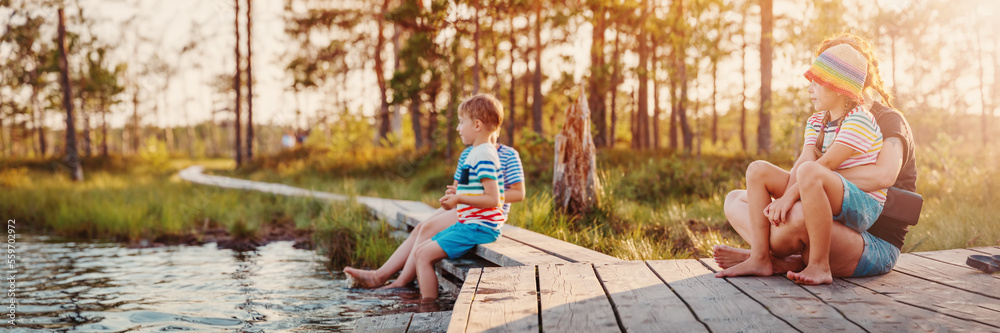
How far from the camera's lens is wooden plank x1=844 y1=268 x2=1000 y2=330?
2.57 m

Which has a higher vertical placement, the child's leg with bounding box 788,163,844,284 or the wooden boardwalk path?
the child's leg with bounding box 788,163,844,284

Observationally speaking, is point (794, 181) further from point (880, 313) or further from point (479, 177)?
point (479, 177)

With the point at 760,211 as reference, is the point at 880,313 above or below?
below

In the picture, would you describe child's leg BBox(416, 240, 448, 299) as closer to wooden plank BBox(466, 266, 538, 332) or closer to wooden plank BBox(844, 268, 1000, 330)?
wooden plank BBox(466, 266, 538, 332)

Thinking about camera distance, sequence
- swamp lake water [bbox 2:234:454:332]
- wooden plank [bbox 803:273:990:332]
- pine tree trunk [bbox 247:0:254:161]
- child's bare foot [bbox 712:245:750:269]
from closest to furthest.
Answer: wooden plank [bbox 803:273:990:332]
child's bare foot [bbox 712:245:750:269]
swamp lake water [bbox 2:234:454:332]
pine tree trunk [bbox 247:0:254:161]

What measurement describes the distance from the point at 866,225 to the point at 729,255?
65 centimetres

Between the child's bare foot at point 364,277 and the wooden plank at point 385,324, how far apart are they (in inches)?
51.0

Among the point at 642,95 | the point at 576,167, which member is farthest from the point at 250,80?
the point at 576,167

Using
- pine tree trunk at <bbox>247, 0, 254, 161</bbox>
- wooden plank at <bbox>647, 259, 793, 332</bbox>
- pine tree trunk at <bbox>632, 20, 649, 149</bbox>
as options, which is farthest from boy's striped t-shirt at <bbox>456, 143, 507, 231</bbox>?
pine tree trunk at <bbox>247, 0, 254, 161</bbox>

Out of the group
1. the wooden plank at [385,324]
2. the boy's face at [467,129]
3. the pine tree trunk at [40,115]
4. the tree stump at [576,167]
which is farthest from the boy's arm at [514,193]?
the pine tree trunk at [40,115]

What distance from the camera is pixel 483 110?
4332mm

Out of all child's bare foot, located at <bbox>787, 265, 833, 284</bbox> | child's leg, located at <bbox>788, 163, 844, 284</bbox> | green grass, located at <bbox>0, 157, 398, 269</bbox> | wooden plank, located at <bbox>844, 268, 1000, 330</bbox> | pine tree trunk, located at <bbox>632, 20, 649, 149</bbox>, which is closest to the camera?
wooden plank, located at <bbox>844, 268, 1000, 330</bbox>

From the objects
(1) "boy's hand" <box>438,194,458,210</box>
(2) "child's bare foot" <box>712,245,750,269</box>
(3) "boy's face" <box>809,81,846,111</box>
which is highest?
(3) "boy's face" <box>809,81,846,111</box>

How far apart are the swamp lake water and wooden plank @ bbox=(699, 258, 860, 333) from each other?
2.25 m
